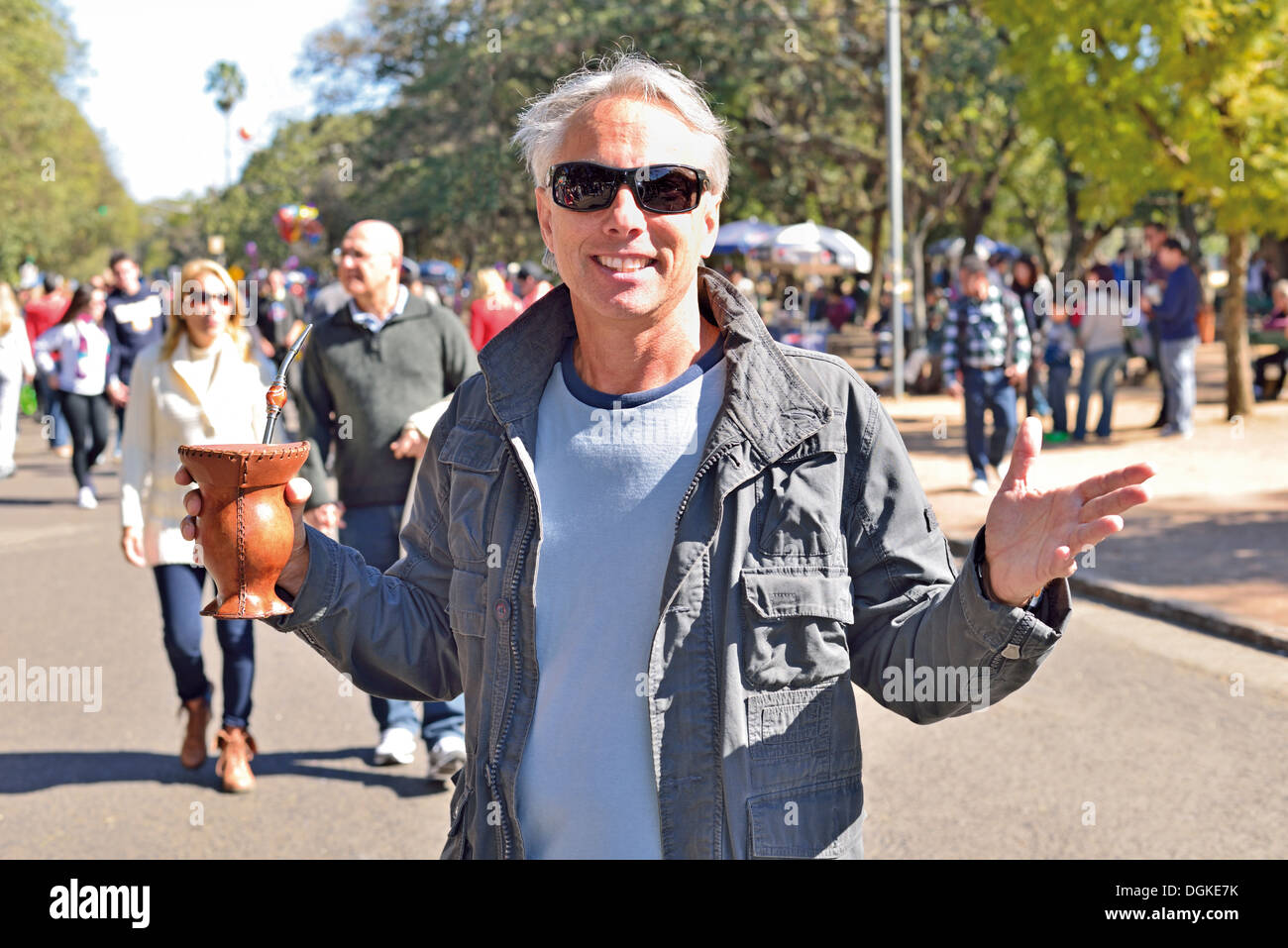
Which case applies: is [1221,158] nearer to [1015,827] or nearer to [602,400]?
[1015,827]

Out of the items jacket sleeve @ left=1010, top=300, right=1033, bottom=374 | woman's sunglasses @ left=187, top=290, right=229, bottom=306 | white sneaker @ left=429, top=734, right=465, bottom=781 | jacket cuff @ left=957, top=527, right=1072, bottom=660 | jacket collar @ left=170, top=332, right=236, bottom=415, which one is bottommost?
white sneaker @ left=429, top=734, right=465, bottom=781

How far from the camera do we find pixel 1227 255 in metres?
15.9

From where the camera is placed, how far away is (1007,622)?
2016mm

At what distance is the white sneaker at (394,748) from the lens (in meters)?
5.82

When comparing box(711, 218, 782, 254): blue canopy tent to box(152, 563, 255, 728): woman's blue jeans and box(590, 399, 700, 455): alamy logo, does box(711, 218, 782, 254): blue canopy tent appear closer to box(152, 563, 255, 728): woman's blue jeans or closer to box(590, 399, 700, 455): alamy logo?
box(152, 563, 255, 728): woman's blue jeans

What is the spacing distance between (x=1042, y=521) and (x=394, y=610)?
1042mm

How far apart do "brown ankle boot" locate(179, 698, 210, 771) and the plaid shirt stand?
25.0 feet

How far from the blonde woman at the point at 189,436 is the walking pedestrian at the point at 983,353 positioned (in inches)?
288

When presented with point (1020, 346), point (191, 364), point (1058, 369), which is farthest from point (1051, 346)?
point (191, 364)

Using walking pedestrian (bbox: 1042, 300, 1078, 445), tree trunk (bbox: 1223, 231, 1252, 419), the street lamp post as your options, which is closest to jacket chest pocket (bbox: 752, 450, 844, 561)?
walking pedestrian (bbox: 1042, 300, 1078, 445)

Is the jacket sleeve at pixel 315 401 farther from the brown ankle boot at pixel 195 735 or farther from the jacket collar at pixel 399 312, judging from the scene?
the brown ankle boot at pixel 195 735

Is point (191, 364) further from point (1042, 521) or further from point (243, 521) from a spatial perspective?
point (1042, 521)
